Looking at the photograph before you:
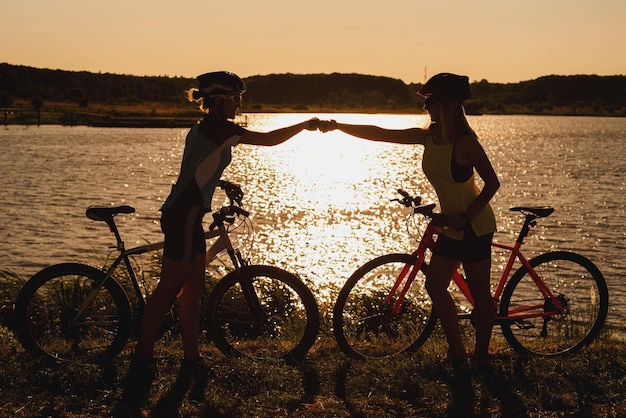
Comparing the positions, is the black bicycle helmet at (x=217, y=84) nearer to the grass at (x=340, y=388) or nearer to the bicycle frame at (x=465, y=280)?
the bicycle frame at (x=465, y=280)

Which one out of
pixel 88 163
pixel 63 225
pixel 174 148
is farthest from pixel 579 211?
pixel 174 148

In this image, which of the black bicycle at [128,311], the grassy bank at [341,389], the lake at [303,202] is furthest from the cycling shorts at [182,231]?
the lake at [303,202]

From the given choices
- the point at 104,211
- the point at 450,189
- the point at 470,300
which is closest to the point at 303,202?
the point at 470,300

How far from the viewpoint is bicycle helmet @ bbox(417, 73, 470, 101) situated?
5668 mm

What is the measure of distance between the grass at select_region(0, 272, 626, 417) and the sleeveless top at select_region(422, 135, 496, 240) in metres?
1.23

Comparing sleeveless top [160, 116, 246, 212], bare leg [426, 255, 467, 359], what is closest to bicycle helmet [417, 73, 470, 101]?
bare leg [426, 255, 467, 359]

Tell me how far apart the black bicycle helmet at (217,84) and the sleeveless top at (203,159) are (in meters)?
0.20

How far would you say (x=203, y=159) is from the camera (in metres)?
5.61

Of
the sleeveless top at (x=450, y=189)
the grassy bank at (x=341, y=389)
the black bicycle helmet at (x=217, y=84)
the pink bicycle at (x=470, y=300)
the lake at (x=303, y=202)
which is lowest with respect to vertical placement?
the lake at (x=303, y=202)

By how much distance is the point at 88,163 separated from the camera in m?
66.4

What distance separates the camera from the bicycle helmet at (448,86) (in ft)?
18.6

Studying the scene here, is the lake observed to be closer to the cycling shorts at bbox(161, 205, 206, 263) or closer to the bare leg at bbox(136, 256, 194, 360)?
the bare leg at bbox(136, 256, 194, 360)

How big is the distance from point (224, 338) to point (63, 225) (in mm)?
27289

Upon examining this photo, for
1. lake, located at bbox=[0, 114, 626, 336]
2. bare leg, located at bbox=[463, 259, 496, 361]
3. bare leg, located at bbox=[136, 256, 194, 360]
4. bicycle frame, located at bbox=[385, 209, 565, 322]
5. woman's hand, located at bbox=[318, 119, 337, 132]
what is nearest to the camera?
bare leg, located at bbox=[136, 256, 194, 360]
